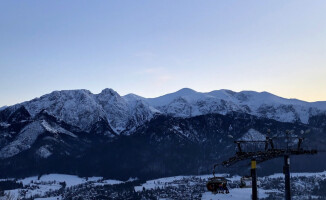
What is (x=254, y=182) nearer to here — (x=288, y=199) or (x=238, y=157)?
(x=238, y=157)

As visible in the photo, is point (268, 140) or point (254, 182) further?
point (268, 140)

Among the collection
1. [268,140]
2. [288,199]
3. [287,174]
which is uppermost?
[268,140]

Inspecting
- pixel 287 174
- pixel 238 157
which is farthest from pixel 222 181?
pixel 287 174

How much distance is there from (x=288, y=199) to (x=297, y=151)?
5549mm

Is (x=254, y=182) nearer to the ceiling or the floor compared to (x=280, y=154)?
nearer to the floor

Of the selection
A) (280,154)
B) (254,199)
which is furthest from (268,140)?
(254,199)

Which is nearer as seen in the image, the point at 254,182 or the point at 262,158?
the point at 254,182

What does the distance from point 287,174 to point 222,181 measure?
762cm

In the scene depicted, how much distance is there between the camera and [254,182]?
4012 cm

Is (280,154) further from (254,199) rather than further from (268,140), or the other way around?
(254,199)

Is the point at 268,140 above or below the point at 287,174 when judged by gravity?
above

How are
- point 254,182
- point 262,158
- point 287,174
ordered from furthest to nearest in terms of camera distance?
point 262,158, point 287,174, point 254,182

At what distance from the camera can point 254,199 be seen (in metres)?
42.0

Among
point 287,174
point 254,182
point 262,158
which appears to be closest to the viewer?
point 254,182
